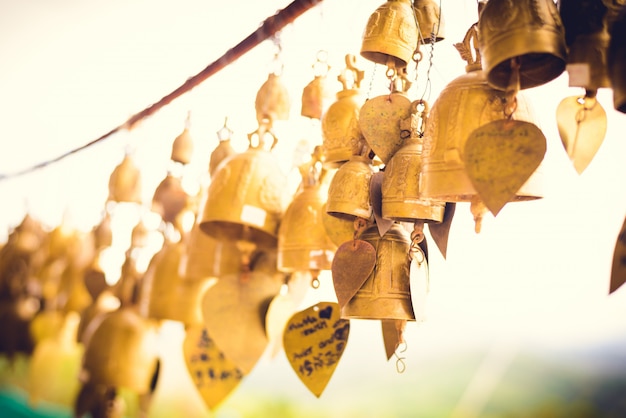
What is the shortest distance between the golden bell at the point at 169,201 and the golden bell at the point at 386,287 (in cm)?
115

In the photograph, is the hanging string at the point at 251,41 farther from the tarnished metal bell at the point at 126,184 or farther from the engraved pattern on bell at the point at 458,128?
the engraved pattern on bell at the point at 458,128

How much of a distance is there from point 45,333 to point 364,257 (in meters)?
2.56

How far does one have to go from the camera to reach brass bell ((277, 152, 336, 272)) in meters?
1.58

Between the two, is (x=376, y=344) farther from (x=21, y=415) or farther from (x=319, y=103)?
(x=21, y=415)

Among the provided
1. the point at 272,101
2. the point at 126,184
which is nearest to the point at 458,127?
the point at 272,101

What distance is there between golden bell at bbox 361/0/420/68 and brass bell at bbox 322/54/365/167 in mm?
227

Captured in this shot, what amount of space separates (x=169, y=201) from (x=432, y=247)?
0.96 m

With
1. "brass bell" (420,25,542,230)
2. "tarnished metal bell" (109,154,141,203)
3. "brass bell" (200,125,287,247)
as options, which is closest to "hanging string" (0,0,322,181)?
"tarnished metal bell" (109,154,141,203)

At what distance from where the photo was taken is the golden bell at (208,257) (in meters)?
1.87

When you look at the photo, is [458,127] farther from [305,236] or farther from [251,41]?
[251,41]

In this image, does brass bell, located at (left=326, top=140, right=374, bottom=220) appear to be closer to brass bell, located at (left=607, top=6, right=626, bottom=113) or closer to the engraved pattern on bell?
the engraved pattern on bell

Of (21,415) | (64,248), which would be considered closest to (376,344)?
(64,248)

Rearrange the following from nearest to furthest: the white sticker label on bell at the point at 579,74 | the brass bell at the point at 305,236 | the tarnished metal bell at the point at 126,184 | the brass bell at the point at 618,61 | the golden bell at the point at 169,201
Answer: the brass bell at the point at 618,61
the white sticker label on bell at the point at 579,74
the brass bell at the point at 305,236
the golden bell at the point at 169,201
the tarnished metal bell at the point at 126,184

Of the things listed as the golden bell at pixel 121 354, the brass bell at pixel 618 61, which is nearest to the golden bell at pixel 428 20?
the brass bell at pixel 618 61
